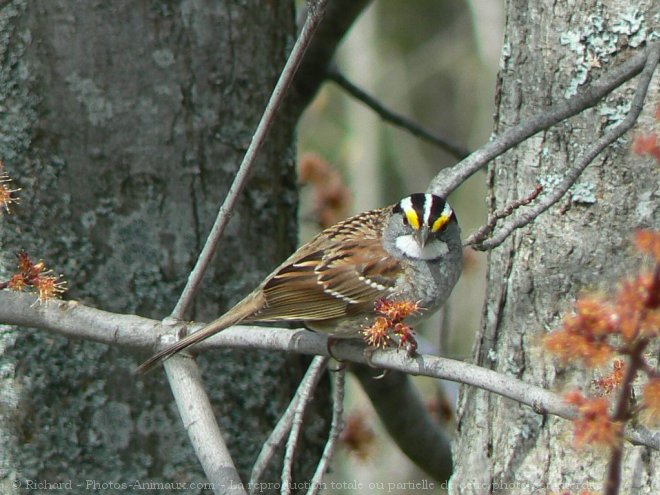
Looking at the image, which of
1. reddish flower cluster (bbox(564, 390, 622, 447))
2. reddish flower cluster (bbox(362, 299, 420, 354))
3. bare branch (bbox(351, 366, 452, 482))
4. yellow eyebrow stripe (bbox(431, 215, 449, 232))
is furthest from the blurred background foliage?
reddish flower cluster (bbox(564, 390, 622, 447))

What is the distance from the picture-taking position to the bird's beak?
3.09 metres

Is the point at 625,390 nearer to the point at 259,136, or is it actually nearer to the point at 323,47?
the point at 259,136

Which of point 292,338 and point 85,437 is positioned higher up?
point 292,338

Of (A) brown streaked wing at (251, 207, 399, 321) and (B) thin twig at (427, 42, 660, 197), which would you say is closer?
(B) thin twig at (427, 42, 660, 197)

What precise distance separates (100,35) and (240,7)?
46 centimetres

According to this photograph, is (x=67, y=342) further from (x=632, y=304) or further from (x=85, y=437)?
(x=632, y=304)

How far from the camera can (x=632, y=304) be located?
1.05 metres

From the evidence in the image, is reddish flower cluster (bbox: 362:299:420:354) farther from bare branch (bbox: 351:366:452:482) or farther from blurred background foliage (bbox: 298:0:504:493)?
blurred background foliage (bbox: 298:0:504:493)

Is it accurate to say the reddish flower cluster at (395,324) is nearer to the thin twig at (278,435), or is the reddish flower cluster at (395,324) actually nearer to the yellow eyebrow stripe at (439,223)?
→ the thin twig at (278,435)

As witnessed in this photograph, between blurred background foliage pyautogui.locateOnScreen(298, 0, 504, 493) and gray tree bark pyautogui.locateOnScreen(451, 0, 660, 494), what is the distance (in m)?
3.38

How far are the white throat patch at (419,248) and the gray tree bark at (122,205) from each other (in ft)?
1.54

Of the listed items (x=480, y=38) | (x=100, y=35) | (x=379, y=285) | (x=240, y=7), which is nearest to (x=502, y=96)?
(x=379, y=285)

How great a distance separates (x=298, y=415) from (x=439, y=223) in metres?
0.85

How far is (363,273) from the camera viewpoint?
316 cm
